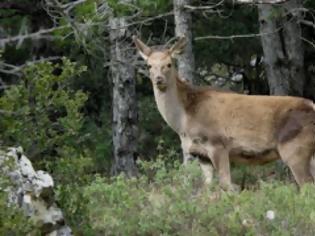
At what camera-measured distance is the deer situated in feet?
41.8

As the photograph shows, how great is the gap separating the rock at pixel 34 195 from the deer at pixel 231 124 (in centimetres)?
335

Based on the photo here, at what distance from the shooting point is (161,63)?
13078 millimetres

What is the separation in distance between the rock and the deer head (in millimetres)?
3677

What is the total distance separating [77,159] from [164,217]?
1.02 metres

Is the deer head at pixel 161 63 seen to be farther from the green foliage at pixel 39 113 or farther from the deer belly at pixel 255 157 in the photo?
the green foliage at pixel 39 113

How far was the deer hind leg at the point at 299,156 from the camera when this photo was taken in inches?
499

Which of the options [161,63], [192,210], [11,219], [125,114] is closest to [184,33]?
[161,63]

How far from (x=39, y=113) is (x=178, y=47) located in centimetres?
375

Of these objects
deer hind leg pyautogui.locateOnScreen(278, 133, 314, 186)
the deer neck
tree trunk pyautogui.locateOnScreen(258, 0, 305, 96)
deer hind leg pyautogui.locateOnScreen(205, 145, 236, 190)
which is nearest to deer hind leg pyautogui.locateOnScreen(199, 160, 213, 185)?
deer hind leg pyautogui.locateOnScreen(205, 145, 236, 190)

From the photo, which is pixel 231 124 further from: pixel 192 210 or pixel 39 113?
pixel 39 113

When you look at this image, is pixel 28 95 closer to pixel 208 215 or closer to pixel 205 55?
pixel 208 215

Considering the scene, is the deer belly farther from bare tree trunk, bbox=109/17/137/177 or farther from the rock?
the rock

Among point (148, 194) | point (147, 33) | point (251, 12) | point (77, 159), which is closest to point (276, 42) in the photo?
point (251, 12)

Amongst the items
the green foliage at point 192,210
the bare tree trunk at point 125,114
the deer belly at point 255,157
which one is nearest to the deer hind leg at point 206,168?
the deer belly at point 255,157
